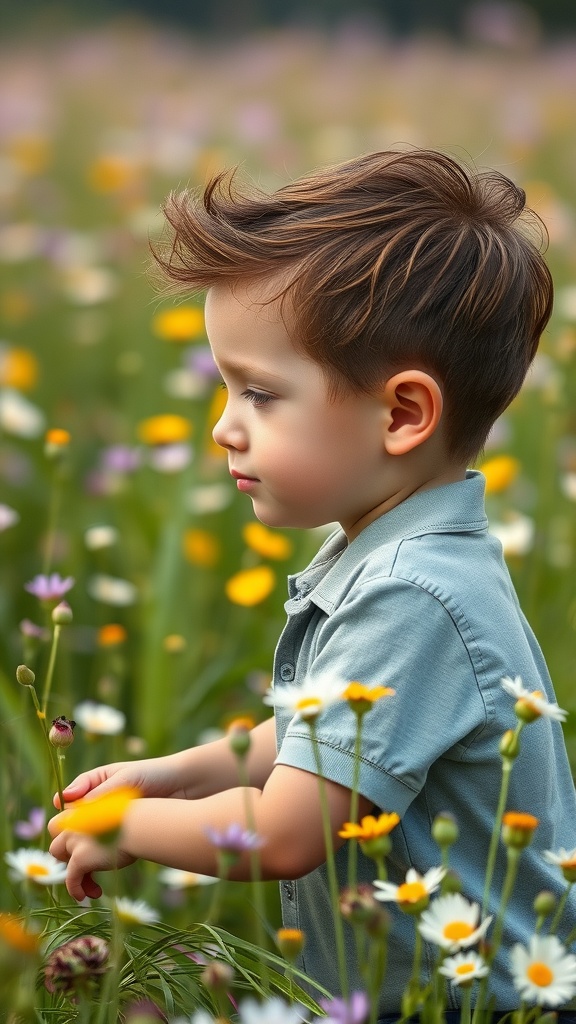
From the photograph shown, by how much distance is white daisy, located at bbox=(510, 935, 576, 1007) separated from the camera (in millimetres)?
679

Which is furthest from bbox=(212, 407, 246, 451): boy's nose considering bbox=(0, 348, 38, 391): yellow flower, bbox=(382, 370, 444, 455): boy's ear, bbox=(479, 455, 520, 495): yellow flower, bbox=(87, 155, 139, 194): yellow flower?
bbox=(87, 155, 139, 194): yellow flower

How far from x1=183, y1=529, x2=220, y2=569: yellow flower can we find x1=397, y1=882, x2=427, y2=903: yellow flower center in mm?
1110

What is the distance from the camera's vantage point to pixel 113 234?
288 cm

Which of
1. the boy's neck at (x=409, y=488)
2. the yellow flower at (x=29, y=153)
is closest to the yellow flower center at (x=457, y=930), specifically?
the boy's neck at (x=409, y=488)

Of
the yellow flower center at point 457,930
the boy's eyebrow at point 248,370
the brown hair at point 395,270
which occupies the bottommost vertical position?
the yellow flower center at point 457,930

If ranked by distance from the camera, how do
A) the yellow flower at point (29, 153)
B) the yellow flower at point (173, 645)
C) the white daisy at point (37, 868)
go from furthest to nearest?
the yellow flower at point (29, 153) → the yellow flower at point (173, 645) → the white daisy at point (37, 868)

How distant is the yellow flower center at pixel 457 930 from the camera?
2.23ft

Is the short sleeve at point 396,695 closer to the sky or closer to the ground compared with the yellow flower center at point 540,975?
closer to the sky

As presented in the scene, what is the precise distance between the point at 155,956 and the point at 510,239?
0.60 m

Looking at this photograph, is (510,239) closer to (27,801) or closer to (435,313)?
(435,313)

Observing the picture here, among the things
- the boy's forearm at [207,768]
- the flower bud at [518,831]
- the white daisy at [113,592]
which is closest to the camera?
the flower bud at [518,831]

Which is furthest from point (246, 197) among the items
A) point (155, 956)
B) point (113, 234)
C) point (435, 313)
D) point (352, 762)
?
point (113, 234)

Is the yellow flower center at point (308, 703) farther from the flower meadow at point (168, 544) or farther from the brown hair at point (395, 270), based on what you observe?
the brown hair at point (395, 270)

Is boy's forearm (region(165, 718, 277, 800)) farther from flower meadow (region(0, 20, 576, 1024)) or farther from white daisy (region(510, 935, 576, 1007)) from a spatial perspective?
white daisy (region(510, 935, 576, 1007))
